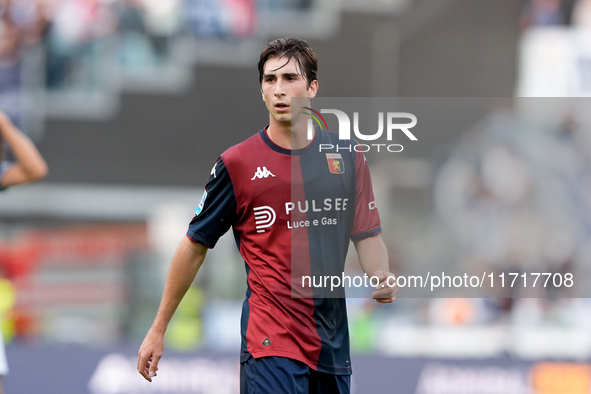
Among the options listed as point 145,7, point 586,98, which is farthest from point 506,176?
point 145,7

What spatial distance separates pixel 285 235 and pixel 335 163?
0.33 meters

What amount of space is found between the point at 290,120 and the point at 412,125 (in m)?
1.25

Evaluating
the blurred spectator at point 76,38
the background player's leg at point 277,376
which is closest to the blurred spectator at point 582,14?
the blurred spectator at point 76,38

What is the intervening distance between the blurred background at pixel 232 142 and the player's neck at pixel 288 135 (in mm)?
2243

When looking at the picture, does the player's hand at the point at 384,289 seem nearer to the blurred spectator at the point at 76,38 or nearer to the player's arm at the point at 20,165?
the player's arm at the point at 20,165

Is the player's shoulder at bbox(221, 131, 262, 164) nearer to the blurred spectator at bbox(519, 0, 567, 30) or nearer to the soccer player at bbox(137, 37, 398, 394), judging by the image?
the soccer player at bbox(137, 37, 398, 394)

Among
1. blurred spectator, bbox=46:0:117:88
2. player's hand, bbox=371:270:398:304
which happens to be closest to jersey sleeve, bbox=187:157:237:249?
player's hand, bbox=371:270:398:304

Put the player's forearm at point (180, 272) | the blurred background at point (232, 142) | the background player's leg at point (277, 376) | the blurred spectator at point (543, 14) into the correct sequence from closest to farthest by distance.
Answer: the background player's leg at point (277, 376) → the player's forearm at point (180, 272) → the blurred background at point (232, 142) → the blurred spectator at point (543, 14)

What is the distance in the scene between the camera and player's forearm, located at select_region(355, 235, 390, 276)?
291 centimetres

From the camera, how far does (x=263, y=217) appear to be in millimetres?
2779

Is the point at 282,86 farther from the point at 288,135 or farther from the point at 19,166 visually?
the point at 19,166

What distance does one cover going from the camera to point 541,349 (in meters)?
6.27

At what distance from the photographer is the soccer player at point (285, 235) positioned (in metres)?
2.71

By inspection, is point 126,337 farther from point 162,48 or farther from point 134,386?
point 162,48
